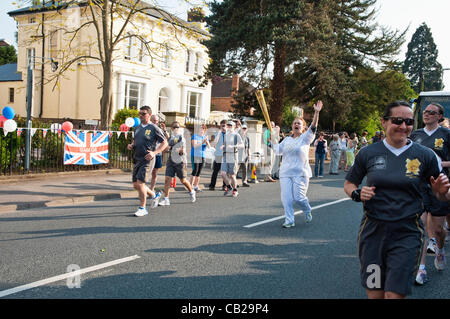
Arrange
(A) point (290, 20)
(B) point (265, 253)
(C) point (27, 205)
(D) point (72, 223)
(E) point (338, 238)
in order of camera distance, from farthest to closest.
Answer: (A) point (290, 20) → (C) point (27, 205) → (D) point (72, 223) → (E) point (338, 238) → (B) point (265, 253)

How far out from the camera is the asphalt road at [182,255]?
4.22m

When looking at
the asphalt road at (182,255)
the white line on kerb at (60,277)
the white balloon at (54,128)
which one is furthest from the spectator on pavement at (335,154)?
the white line on kerb at (60,277)

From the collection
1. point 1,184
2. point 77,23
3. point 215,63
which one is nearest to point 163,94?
point 77,23

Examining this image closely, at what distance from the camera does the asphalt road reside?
13.8 feet

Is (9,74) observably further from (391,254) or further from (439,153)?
(391,254)

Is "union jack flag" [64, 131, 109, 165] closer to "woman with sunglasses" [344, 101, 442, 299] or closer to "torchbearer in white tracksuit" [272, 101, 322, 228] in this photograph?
"torchbearer in white tracksuit" [272, 101, 322, 228]

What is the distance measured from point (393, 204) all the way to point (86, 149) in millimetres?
12489

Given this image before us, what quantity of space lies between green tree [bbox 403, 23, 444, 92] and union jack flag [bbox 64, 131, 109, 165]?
70.6 meters

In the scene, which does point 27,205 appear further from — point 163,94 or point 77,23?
point 163,94

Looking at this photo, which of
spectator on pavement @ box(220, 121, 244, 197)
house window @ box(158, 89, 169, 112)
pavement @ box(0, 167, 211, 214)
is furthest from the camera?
house window @ box(158, 89, 169, 112)

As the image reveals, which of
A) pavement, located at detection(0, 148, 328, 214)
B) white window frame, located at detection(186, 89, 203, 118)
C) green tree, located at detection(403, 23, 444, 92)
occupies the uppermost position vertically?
green tree, located at detection(403, 23, 444, 92)

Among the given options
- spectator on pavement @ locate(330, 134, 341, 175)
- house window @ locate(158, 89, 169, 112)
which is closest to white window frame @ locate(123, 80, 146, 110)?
house window @ locate(158, 89, 169, 112)
